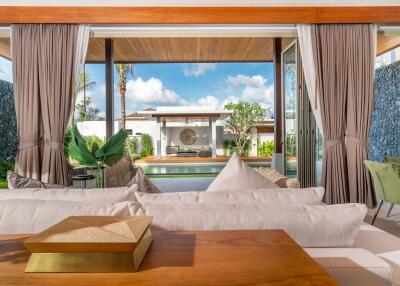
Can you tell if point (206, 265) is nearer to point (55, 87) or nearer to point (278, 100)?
point (55, 87)

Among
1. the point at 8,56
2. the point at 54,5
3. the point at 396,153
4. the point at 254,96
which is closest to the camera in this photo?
the point at 54,5

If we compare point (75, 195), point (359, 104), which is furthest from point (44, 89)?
point (359, 104)

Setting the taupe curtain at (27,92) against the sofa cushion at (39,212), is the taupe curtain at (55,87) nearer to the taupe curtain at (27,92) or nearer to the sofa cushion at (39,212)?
the taupe curtain at (27,92)

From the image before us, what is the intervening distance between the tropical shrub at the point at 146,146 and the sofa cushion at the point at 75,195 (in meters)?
9.91

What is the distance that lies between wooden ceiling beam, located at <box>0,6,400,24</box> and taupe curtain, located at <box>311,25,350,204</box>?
164 mm

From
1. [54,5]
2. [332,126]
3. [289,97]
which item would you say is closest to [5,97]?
[54,5]

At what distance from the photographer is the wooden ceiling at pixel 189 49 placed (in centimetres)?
519

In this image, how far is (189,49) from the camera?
570 centimetres

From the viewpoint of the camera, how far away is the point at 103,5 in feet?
13.0

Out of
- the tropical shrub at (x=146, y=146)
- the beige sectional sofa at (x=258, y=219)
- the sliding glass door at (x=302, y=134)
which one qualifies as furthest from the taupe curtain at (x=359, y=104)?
the tropical shrub at (x=146, y=146)

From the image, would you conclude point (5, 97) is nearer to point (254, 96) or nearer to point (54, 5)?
point (54, 5)

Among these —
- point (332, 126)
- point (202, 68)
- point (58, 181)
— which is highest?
point (202, 68)

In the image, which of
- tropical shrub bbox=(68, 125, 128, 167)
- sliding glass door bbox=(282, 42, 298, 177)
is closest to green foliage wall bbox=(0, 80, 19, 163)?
tropical shrub bbox=(68, 125, 128, 167)

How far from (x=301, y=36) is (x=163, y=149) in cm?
932
